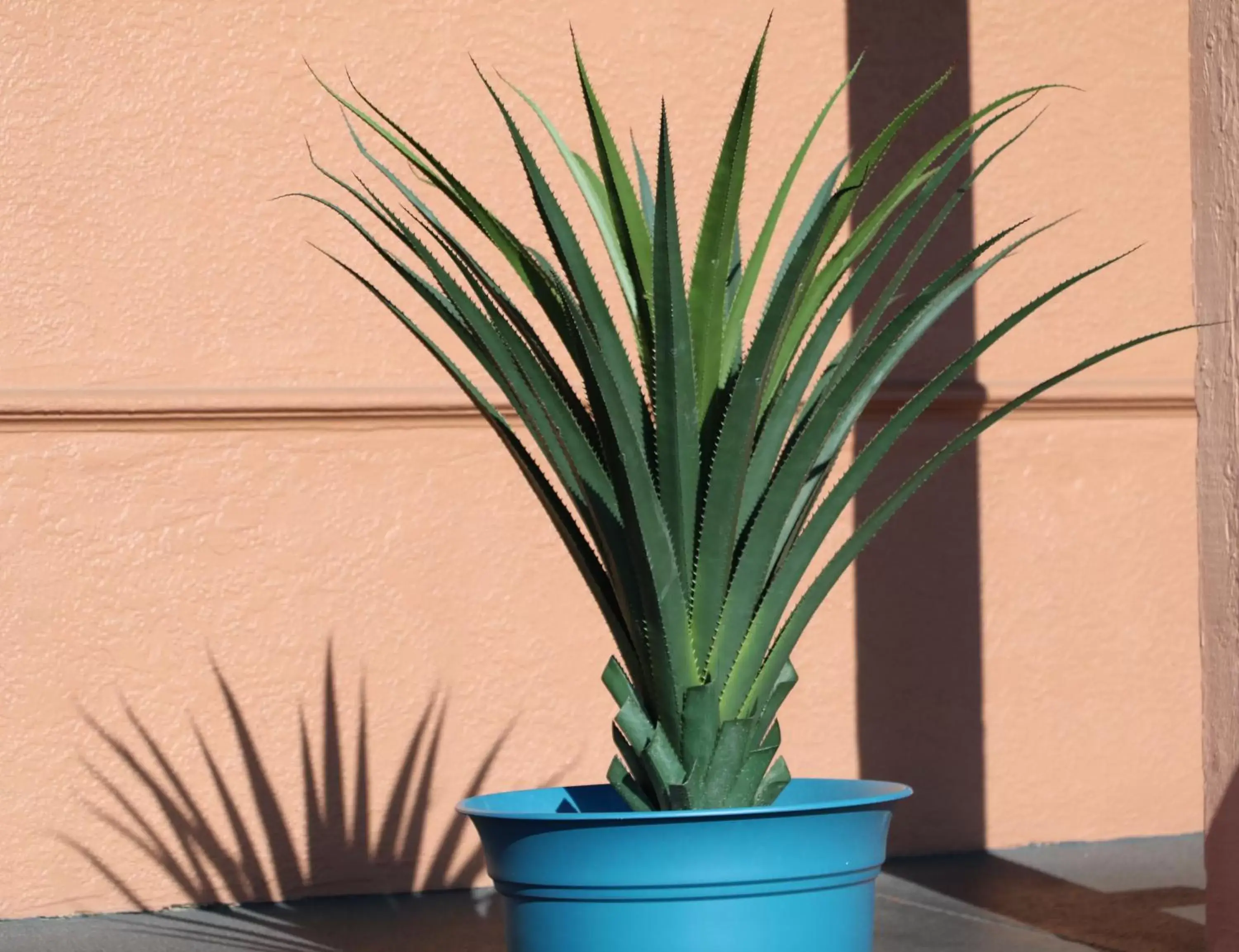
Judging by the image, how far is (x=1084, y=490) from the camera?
4.21 meters

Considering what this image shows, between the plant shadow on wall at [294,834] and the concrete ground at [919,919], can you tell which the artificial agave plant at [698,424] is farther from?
the plant shadow on wall at [294,834]

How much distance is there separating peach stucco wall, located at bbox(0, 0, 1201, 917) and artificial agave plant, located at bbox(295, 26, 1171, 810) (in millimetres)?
1971

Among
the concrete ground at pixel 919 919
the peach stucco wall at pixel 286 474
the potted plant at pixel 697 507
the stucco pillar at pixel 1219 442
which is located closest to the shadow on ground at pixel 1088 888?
the concrete ground at pixel 919 919

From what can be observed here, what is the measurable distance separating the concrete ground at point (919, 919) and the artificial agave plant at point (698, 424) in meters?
1.52

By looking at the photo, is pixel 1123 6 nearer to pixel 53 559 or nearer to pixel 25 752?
pixel 53 559

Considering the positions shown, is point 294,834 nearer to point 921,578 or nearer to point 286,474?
point 286,474

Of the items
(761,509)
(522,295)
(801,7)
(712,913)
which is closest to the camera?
(712,913)

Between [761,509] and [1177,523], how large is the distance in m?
2.93

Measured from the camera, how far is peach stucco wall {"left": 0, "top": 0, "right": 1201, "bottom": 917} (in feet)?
11.7

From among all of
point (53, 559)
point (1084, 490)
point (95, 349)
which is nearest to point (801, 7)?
point (1084, 490)

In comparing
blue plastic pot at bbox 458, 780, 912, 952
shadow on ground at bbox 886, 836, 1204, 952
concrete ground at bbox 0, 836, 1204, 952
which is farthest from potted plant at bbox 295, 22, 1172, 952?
shadow on ground at bbox 886, 836, 1204, 952

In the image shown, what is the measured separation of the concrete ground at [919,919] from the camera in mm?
3086

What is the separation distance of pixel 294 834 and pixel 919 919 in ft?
Answer: 4.73

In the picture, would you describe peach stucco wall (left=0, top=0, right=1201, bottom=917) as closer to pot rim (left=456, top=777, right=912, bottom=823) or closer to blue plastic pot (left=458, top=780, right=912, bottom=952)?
pot rim (left=456, top=777, right=912, bottom=823)
